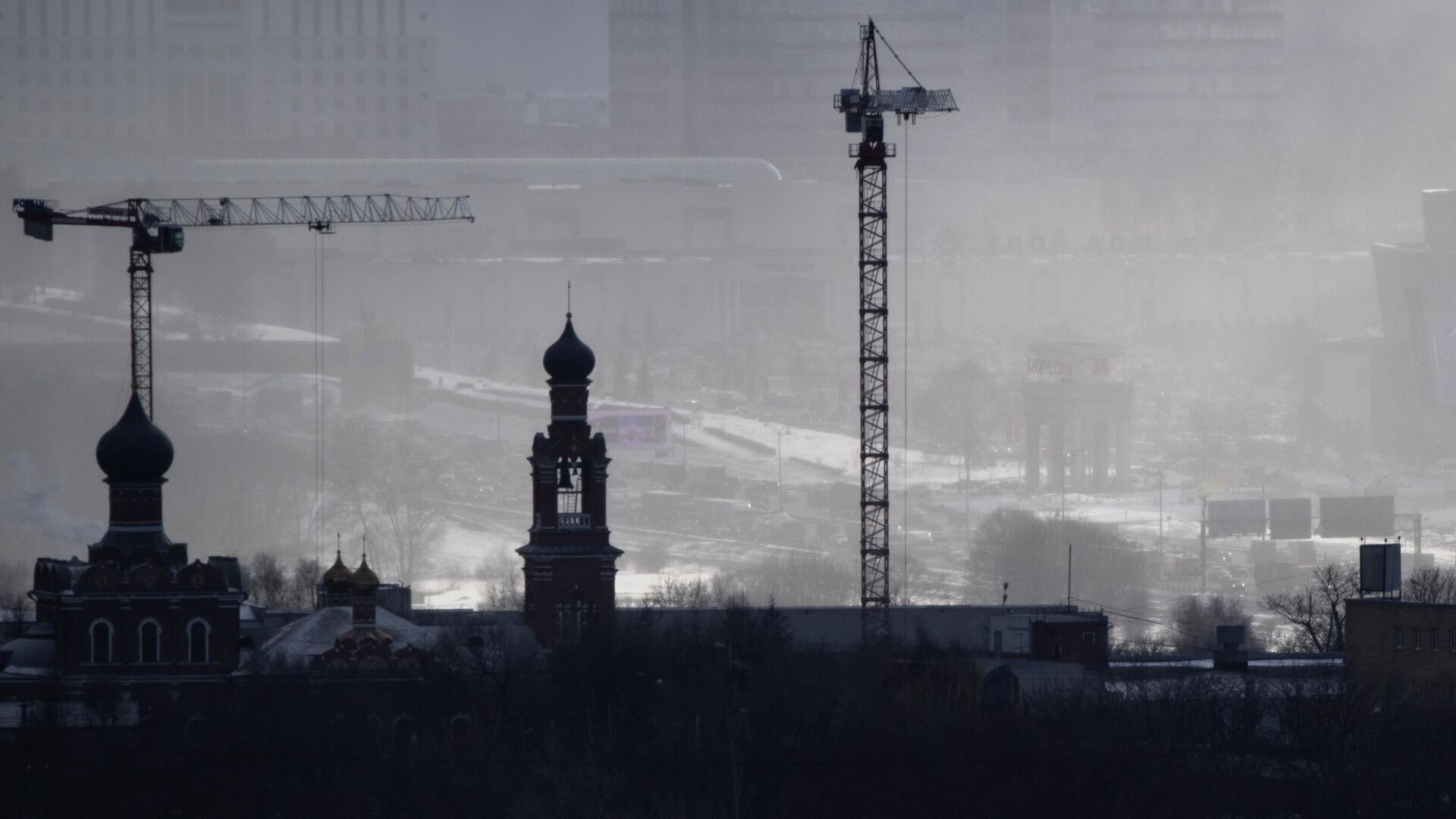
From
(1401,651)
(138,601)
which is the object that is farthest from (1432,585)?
(138,601)

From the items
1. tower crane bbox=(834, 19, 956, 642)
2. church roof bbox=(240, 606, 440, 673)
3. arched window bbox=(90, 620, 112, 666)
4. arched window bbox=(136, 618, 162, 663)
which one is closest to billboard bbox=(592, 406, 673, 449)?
tower crane bbox=(834, 19, 956, 642)

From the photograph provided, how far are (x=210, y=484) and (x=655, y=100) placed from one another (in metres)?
57.5

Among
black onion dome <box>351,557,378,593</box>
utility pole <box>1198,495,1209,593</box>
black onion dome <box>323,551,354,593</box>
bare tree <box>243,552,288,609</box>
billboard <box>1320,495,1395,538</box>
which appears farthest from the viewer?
billboard <box>1320,495,1395,538</box>

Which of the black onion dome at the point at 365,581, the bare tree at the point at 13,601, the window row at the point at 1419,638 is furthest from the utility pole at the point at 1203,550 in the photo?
the window row at the point at 1419,638

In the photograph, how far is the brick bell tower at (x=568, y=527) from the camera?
5169 cm

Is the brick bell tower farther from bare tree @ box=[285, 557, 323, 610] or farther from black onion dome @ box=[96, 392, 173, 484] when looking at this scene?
bare tree @ box=[285, 557, 323, 610]

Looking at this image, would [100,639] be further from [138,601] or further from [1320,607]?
[1320,607]

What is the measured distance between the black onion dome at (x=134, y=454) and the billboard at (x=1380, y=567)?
17038 millimetres

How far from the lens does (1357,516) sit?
97.0 m

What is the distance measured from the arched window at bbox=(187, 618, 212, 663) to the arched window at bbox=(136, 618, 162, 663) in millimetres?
438

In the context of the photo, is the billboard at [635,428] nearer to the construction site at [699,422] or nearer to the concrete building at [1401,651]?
the construction site at [699,422]

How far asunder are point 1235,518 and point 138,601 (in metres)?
52.7

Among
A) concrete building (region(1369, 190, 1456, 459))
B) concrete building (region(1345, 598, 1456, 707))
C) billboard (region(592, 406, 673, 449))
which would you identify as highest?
concrete building (region(1369, 190, 1456, 459))

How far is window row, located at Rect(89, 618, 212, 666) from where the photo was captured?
48531 millimetres
